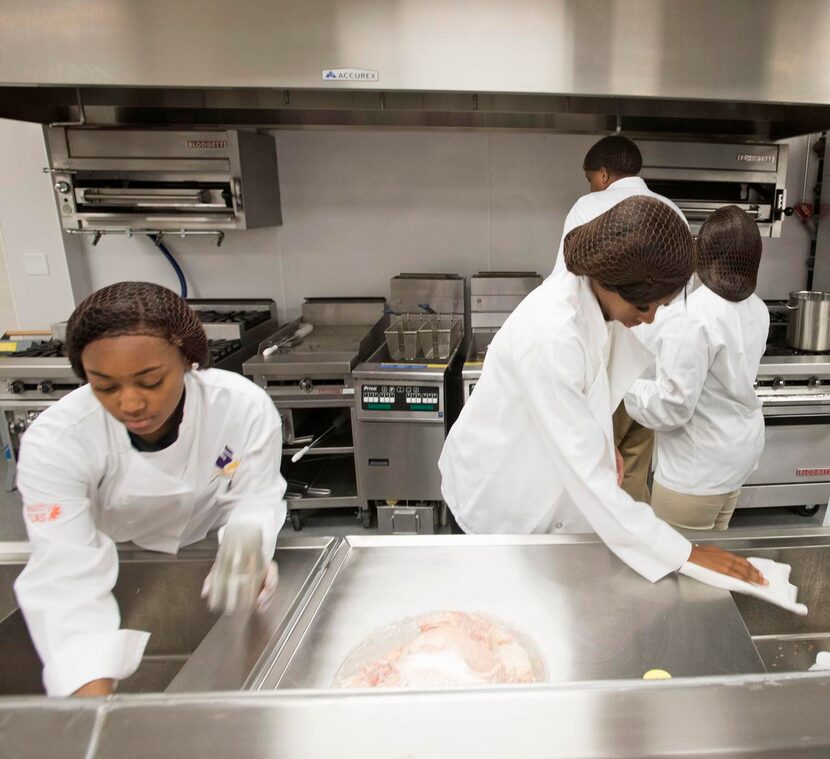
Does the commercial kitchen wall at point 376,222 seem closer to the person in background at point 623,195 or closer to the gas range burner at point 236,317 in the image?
the gas range burner at point 236,317

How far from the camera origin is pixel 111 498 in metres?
1.14

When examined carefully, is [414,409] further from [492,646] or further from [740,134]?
[740,134]

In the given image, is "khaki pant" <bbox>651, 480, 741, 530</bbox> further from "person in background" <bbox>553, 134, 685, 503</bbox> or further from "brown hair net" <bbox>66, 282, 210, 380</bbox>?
"brown hair net" <bbox>66, 282, 210, 380</bbox>

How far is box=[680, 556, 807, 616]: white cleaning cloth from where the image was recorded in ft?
3.20

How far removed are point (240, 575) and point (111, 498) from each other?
38 centimetres

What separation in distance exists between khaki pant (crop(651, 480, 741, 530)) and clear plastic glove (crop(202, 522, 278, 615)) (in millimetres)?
1420

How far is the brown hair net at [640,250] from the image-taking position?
1055 mm

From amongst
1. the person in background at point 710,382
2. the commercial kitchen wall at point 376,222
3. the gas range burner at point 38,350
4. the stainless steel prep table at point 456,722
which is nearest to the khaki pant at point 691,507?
the person in background at point 710,382

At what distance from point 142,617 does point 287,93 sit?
8.54 ft

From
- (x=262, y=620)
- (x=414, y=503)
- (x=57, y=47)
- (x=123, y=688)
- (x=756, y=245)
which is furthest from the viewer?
(x=414, y=503)

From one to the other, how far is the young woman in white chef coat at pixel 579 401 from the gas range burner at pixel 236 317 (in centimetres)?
198

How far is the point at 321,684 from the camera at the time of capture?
0.84 m

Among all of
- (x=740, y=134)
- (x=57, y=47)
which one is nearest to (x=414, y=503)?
(x=57, y=47)

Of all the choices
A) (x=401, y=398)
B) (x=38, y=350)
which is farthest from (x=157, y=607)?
(x=38, y=350)
